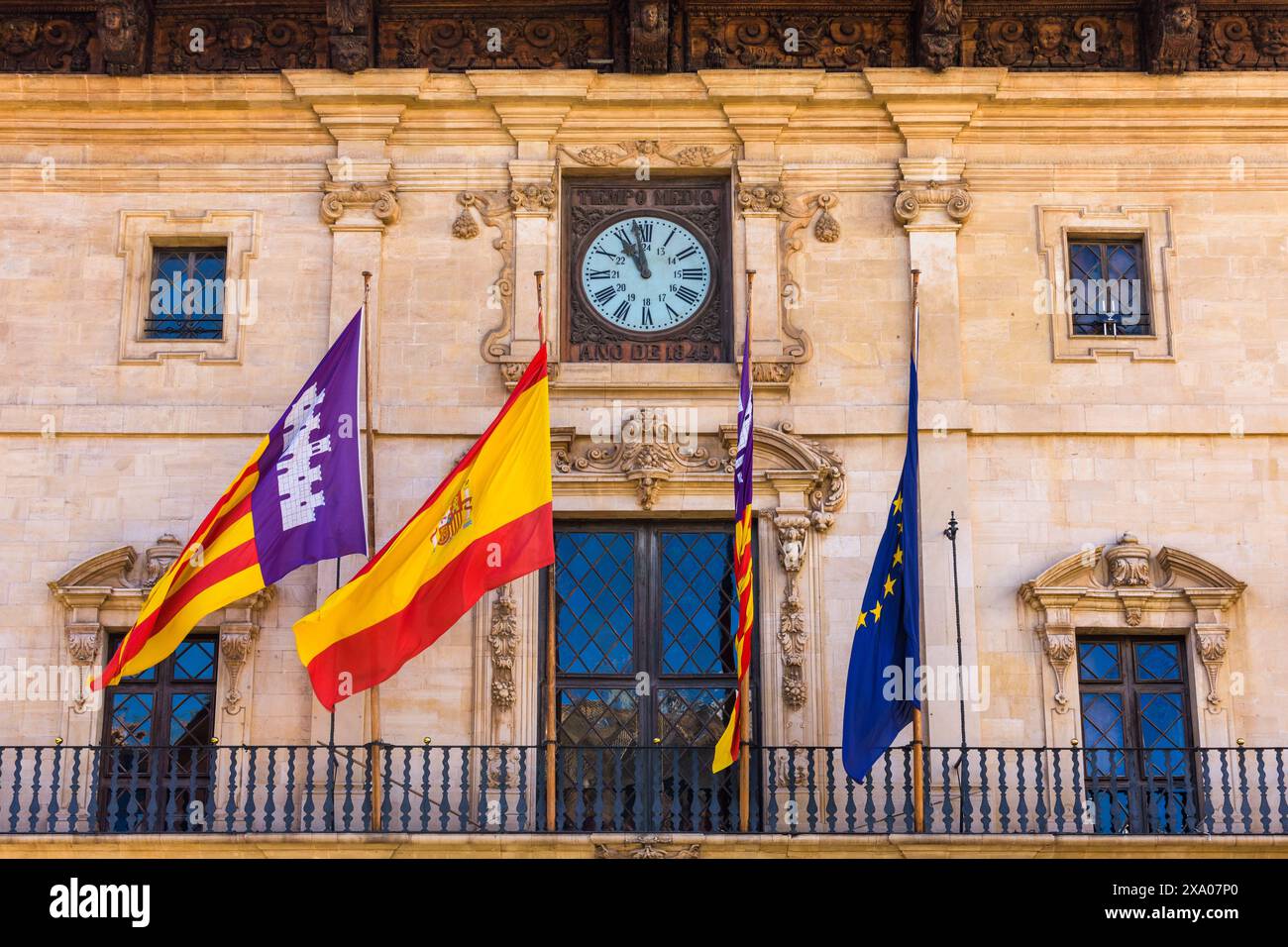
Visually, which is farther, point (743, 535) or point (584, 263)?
point (584, 263)

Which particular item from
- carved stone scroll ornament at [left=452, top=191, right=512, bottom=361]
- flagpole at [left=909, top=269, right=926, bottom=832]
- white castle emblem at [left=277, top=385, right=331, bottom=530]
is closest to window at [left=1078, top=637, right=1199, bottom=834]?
flagpole at [left=909, top=269, right=926, bottom=832]

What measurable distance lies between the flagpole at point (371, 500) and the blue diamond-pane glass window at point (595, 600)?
58.5 inches

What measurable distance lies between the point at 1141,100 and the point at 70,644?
9362 millimetres

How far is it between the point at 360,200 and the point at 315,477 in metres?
2.82

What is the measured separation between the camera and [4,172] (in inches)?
720

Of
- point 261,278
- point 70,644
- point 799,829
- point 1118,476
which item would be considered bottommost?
point 799,829

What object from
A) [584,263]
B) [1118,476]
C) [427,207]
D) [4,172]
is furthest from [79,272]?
[1118,476]

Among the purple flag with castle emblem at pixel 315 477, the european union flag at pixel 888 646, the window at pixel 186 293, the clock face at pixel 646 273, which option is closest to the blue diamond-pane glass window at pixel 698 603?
the european union flag at pixel 888 646

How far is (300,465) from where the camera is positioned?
1639cm

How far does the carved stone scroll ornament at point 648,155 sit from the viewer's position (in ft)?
60.1

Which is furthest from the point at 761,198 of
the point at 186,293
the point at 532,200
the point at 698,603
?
the point at 186,293

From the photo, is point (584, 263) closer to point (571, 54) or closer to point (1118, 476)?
point (571, 54)

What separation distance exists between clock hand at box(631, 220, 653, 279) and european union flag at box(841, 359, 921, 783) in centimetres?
300

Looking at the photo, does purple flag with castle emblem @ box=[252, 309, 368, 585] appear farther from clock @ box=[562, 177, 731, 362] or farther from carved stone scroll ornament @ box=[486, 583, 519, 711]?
clock @ box=[562, 177, 731, 362]
